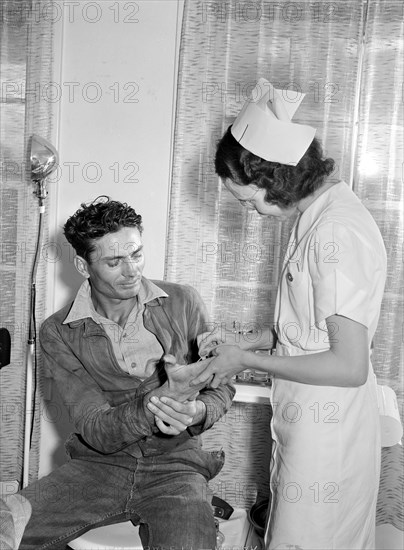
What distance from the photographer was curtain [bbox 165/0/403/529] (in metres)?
2.66

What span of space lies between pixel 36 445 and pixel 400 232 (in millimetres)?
1681

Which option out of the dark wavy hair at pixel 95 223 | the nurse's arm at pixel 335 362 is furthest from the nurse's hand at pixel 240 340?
the dark wavy hair at pixel 95 223

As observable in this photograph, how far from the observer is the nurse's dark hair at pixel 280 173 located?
67.4 inches

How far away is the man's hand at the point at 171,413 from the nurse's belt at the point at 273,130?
0.67 m

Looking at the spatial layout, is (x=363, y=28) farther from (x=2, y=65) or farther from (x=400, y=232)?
(x=2, y=65)

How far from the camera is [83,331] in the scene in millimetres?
2211

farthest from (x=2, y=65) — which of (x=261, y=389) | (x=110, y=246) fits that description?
(x=261, y=389)

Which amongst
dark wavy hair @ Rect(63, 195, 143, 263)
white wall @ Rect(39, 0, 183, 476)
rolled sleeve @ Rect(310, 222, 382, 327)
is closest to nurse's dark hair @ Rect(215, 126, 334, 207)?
rolled sleeve @ Rect(310, 222, 382, 327)

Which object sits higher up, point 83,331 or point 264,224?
point 264,224

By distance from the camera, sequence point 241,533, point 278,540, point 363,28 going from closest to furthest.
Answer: point 278,540 → point 363,28 → point 241,533

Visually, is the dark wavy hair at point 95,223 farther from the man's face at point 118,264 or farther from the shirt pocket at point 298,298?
the shirt pocket at point 298,298

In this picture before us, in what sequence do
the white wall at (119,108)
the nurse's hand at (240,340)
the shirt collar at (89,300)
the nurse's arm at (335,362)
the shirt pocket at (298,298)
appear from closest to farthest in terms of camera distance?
the nurse's arm at (335,362), the shirt pocket at (298,298), the nurse's hand at (240,340), the shirt collar at (89,300), the white wall at (119,108)

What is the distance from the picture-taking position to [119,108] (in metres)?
2.88

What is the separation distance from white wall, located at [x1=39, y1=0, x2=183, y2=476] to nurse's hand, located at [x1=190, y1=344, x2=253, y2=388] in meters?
1.12
